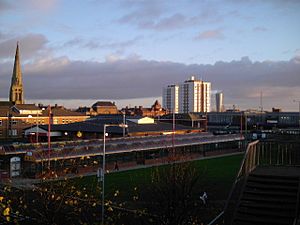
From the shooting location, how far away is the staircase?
41.4ft

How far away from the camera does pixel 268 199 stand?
1337 centimetres

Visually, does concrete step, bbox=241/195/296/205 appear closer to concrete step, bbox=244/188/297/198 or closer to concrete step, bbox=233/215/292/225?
concrete step, bbox=244/188/297/198

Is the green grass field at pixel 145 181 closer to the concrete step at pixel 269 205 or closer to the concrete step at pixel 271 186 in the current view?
the concrete step at pixel 271 186

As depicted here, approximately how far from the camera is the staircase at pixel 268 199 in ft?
41.4

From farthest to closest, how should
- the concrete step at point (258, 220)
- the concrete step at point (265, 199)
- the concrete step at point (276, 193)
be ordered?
the concrete step at point (276, 193) < the concrete step at point (265, 199) < the concrete step at point (258, 220)

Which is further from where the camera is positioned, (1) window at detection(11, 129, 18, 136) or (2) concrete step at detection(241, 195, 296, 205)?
(1) window at detection(11, 129, 18, 136)

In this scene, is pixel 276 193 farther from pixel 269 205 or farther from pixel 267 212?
pixel 267 212

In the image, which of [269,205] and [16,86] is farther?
[16,86]

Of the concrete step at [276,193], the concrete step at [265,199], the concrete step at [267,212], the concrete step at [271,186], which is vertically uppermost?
the concrete step at [271,186]

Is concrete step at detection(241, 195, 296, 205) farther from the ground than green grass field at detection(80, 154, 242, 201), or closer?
farther from the ground

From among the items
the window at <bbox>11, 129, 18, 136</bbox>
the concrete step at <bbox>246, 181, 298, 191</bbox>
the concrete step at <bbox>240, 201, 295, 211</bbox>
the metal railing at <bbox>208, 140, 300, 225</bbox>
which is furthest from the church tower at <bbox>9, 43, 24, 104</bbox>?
the concrete step at <bbox>240, 201, 295, 211</bbox>

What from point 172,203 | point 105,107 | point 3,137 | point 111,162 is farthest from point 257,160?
point 105,107

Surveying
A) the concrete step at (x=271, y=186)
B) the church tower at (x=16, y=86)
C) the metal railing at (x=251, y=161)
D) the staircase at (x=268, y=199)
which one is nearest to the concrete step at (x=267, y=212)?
the staircase at (x=268, y=199)

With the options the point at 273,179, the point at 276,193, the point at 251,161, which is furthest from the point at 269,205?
the point at 251,161
